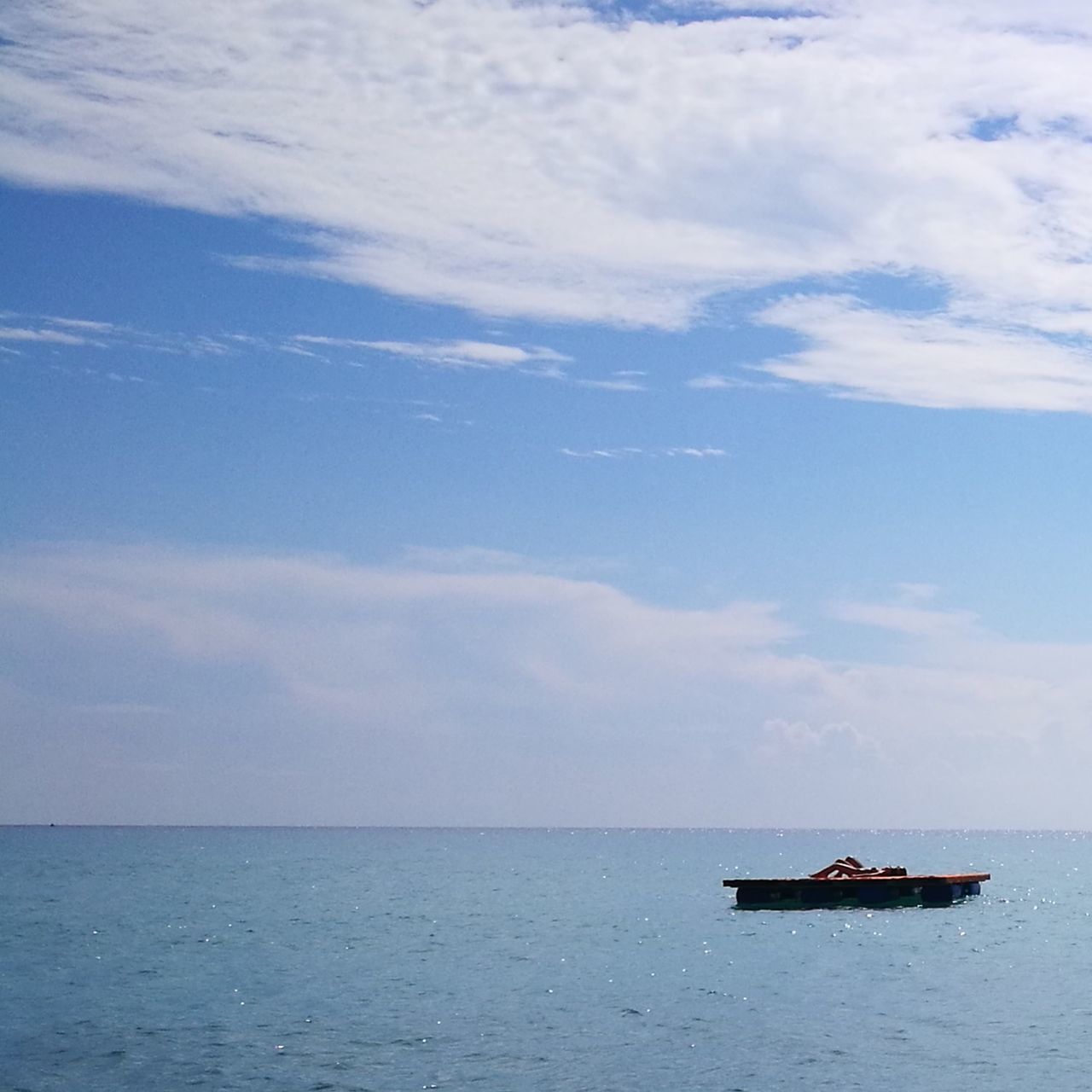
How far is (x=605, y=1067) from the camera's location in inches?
1330

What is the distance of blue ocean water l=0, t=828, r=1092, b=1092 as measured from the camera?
33.5 meters

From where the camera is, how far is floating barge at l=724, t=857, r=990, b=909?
8012 cm

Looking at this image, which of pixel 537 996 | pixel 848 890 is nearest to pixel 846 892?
pixel 848 890

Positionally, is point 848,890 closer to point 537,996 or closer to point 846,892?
point 846,892

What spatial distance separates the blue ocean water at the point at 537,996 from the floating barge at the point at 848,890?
1076mm

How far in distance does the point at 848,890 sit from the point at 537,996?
3761 cm

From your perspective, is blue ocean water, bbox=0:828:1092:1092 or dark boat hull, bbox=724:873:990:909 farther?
dark boat hull, bbox=724:873:990:909

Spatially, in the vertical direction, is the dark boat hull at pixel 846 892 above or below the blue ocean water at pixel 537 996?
above

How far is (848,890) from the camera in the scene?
80062 mm

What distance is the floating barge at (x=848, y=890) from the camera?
263ft

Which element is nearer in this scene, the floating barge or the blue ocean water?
the blue ocean water

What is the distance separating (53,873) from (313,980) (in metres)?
104

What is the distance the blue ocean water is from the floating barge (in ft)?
3.53

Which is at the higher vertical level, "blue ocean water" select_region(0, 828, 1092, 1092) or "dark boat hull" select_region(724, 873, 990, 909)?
"dark boat hull" select_region(724, 873, 990, 909)
